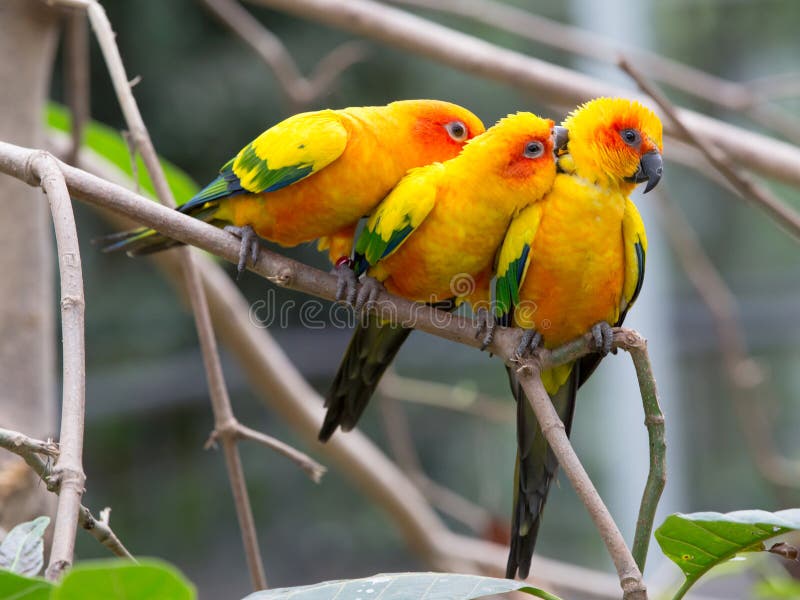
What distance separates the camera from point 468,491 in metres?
4.18

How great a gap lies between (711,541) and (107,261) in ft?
11.6

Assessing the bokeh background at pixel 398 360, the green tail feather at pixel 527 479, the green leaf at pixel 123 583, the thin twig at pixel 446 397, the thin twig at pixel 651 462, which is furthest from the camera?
the bokeh background at pixel 398 360

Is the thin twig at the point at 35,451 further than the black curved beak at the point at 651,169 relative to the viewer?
No

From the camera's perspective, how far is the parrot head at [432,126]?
158 centimetres

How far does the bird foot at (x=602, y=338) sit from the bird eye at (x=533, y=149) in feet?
1.01

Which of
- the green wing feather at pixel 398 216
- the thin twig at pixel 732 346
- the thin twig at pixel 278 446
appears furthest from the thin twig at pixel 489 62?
the thin twig at pixel 278 446

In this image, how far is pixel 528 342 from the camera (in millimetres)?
1416

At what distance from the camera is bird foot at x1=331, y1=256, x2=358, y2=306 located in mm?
1425

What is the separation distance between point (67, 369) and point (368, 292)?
2.28 feet

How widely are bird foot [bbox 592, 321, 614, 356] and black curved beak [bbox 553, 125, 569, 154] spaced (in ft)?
1.09

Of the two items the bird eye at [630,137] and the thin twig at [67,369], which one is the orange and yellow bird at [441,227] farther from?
the thin twig at [67,369]

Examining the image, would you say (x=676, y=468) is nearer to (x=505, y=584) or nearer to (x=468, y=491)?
(x=468, y=491)

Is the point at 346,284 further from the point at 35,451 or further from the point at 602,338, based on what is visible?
the point at 35,451

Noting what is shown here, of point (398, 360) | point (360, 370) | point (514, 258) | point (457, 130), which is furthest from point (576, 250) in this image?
point (398, 360)
